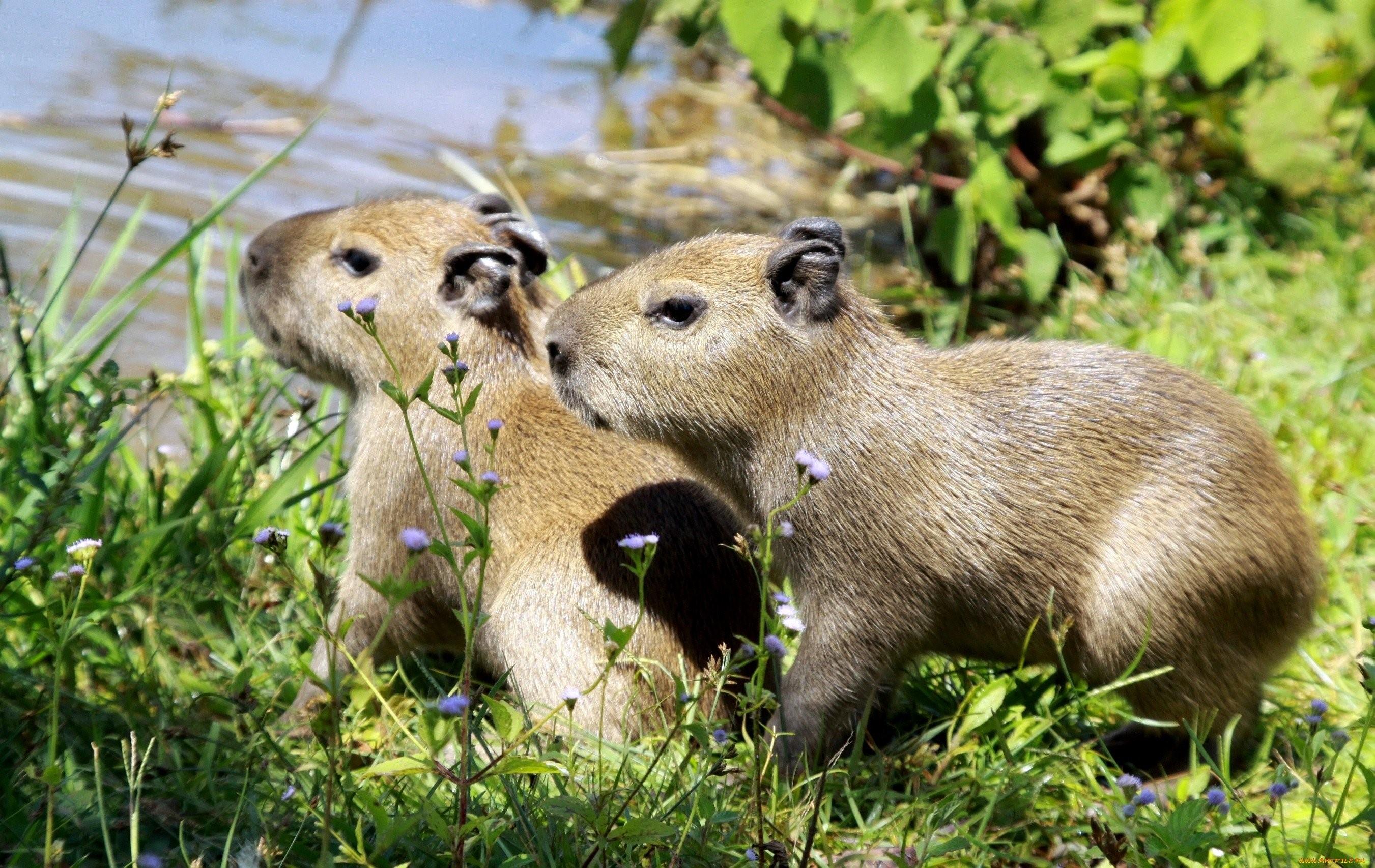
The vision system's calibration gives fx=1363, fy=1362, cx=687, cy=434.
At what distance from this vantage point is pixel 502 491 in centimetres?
335

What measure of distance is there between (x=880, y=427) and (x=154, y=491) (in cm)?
198

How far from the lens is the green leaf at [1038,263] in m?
5.55

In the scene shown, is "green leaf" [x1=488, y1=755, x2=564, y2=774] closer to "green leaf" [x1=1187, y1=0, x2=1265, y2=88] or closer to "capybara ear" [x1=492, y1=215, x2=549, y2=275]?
"capybara ear" [x1=492, y1=215, x2=549, y2=275]

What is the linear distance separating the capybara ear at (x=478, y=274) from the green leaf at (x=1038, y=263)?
2.72 meters

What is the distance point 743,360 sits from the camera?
10.2 ft

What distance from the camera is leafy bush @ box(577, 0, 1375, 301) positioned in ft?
16.6

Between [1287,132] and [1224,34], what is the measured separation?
77cm

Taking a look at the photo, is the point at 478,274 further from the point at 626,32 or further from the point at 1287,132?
the point at 1287,132

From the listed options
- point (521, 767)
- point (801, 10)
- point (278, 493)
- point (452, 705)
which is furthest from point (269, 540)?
point (801, 10)

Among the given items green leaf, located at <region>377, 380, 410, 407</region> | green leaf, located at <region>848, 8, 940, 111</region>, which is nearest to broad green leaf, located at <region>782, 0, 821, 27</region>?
green leaf, located at <region>848, 8, 940, 111</region>

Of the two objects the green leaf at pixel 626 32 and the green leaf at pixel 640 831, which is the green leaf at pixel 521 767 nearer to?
the green leaf at pixel 640 831

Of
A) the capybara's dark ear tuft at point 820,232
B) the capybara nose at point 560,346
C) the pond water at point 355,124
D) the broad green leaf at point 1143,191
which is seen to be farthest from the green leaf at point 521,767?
the broad green leaf at point 1143,191

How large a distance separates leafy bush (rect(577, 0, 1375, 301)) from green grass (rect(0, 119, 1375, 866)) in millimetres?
1563

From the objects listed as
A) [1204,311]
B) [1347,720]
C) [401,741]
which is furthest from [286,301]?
[1204,311]
